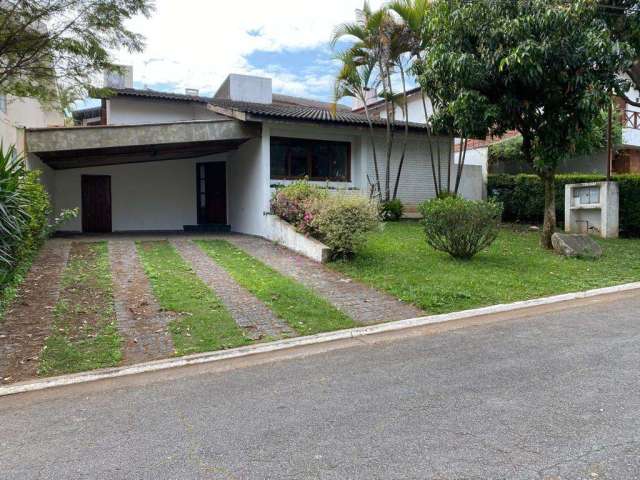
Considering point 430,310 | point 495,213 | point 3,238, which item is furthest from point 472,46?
point 3,238

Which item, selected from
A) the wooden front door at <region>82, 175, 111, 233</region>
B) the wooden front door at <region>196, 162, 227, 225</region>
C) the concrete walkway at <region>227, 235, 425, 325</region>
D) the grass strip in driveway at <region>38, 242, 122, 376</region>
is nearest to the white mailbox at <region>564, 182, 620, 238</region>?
the concrete walkway at <region>227, 235, 425, 325</region>

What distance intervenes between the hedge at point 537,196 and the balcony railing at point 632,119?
801cm

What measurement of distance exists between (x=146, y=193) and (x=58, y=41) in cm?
1024

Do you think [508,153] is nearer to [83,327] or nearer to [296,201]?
[296,201]

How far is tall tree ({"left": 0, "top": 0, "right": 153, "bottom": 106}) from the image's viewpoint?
7.04m

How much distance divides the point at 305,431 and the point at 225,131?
10.9m

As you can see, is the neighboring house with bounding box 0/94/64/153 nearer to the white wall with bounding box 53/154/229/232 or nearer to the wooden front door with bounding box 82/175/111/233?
the white wall with bounding box 53/154/229/232

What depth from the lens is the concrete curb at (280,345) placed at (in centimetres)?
469

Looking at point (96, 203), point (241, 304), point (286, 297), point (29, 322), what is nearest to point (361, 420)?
point (241, 304)

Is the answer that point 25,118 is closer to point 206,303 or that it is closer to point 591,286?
point 206,303

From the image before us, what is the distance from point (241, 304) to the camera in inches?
285

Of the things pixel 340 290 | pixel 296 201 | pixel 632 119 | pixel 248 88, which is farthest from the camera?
pixel 632 119

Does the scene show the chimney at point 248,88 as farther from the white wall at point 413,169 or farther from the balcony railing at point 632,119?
the balcony railing at point 632,119

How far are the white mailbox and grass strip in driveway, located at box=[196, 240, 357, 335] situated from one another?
10.3 metres
